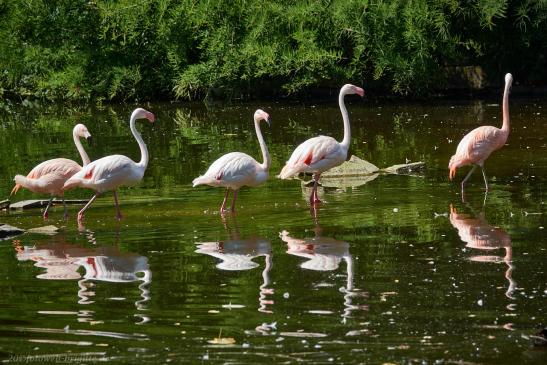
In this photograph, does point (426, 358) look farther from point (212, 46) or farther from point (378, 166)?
point (212, 46)

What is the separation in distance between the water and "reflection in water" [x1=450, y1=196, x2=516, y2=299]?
0.08 ft

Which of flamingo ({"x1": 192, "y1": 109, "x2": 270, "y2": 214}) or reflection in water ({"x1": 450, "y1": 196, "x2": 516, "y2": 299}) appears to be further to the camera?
flamingo ({"x1": 192, "y1": 109, "x2": 270, "y2": 214})

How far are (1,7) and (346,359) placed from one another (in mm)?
17589

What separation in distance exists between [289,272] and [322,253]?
67cm

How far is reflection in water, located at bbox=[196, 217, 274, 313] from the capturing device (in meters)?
7.54

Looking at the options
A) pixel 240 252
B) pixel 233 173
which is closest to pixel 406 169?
pixel 233 173

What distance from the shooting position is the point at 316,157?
10477 millimetres

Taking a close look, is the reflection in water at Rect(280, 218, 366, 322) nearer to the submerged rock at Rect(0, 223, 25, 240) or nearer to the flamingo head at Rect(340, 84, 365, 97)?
the submerged rock at Rect(0, 223, 25, 240)

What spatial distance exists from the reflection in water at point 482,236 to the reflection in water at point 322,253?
3.14 ft

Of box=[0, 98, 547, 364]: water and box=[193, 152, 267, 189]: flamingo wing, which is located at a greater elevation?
box=[193, 152, 267, 189]: flamingo wing

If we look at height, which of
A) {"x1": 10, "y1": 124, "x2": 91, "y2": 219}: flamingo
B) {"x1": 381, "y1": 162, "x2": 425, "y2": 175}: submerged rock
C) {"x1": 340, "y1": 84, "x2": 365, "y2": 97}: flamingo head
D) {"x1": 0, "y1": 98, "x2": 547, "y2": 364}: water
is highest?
{"x1": 340, "y1": 84, "x2": 365, "y2": 97}: flamingo head

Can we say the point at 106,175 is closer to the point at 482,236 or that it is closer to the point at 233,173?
the point at 233,173

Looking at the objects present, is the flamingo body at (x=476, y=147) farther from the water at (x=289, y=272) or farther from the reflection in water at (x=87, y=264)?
the reflection in water at (x=87, y=264)

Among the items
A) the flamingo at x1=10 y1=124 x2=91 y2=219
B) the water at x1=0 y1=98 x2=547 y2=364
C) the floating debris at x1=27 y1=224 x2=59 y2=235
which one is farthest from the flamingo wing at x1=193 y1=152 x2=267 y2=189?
the floating debris at x1=27 y1=224 x2=59 y2=235
